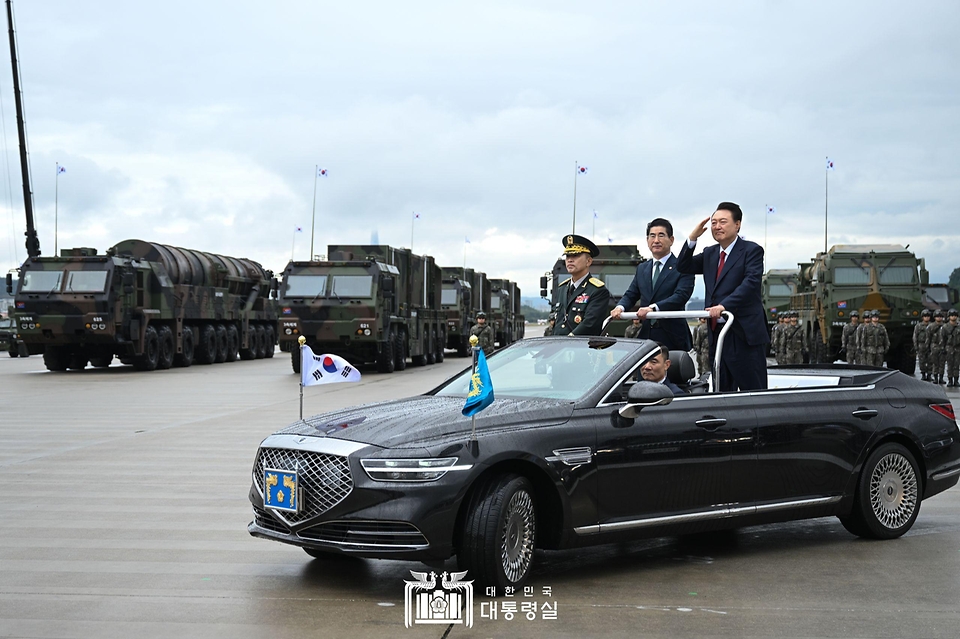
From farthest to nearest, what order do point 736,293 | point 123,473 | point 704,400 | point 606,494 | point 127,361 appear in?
point 127,361 < point 123,473 < point 736,293 < point 704,400 < point 606,494

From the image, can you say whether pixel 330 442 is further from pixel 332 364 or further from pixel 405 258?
pixel 405 258

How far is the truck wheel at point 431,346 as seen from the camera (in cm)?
3772

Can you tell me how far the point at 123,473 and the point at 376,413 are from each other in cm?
516

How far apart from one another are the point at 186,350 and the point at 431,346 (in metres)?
7.70

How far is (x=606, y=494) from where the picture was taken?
6.41m

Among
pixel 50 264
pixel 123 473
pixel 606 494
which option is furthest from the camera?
pixel 50 264

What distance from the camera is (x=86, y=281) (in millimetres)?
31234

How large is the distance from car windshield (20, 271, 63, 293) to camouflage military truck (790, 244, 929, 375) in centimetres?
Answer: 1994

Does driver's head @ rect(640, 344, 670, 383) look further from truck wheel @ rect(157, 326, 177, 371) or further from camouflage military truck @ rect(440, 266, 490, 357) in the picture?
camouflage military truck @ rect(440, 266, 490, 357)

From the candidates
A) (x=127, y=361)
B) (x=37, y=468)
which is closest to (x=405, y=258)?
(x=127, y=361)

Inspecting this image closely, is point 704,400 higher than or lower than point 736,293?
lower

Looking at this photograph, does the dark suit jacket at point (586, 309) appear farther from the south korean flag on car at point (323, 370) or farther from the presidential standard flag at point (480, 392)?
the presidential standard flag at point (480, 392)

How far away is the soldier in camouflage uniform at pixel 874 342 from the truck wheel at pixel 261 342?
24.0 m

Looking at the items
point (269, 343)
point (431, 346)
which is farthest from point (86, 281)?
point (269, 343)
